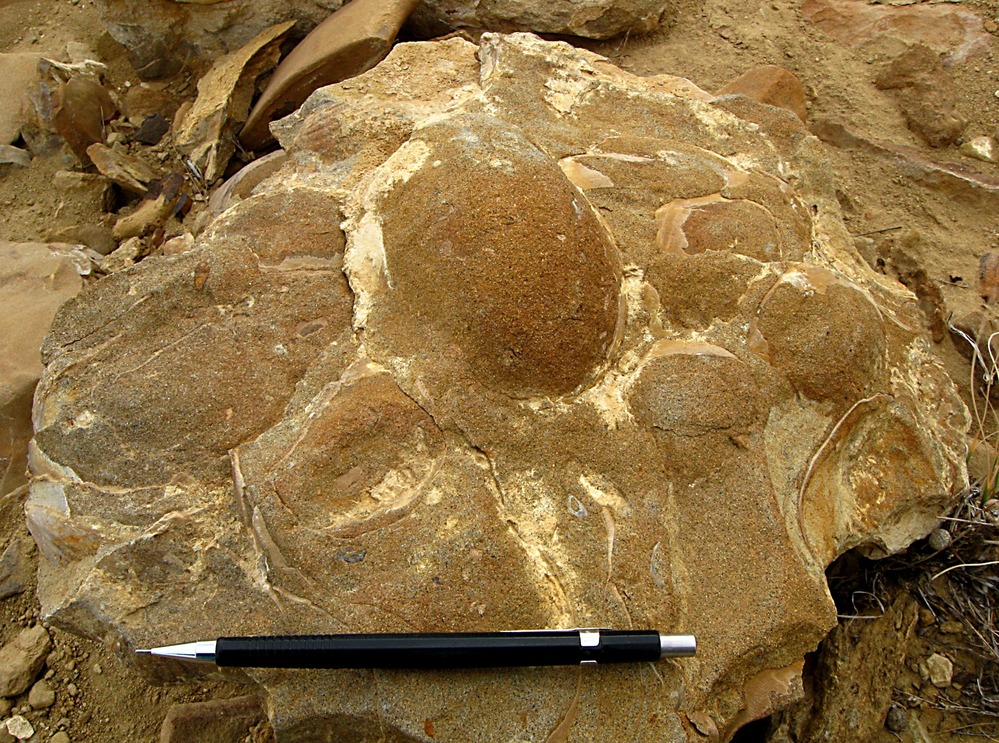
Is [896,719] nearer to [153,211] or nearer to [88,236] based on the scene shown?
[153,211]

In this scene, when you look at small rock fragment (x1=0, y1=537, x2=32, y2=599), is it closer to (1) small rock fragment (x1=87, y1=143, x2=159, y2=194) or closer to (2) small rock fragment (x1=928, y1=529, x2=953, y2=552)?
(1) small rock fragment (x1=87, y1=143, x2=159, y2=194)

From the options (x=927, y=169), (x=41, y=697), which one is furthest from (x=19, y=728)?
(x=927, y=169)

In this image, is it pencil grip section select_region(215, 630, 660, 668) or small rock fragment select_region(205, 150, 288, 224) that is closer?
pencil grip section select_region(215, 630, 660, 668)

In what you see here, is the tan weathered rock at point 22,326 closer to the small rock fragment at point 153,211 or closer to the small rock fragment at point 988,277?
the small rock fragment at point 153,211

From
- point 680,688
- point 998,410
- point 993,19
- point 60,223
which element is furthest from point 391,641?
point 993,19

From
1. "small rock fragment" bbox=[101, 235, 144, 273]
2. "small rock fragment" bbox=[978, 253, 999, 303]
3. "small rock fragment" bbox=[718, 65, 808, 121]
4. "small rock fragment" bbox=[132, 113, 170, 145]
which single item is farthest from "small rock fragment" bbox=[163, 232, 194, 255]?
"small rock fragment" bbox=[978, 253, 999, 303]

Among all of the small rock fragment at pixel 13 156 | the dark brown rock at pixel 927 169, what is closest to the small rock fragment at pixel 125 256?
the small rock fragment at pixel 13 156
